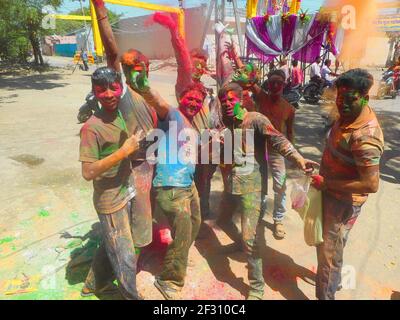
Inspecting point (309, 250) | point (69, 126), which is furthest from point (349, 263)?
point (69, 126)

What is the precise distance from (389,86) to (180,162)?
13.8 m

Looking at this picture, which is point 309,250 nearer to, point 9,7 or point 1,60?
point 9,7

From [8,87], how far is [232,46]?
15.4 m

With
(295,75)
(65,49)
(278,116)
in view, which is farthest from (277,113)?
(65,49)

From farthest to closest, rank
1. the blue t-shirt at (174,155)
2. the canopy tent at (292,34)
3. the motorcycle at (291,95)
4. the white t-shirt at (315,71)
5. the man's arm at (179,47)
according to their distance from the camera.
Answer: the white t-shirt at (315,71) < the motorcycle at (291,95) < the canopy tent at (292,34) < the man's arm at (179,47) < the blue t-shirt at (174,155)

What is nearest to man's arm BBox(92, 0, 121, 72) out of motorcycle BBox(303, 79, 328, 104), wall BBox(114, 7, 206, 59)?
motorcycle BBox(303, 79, 328, 104)

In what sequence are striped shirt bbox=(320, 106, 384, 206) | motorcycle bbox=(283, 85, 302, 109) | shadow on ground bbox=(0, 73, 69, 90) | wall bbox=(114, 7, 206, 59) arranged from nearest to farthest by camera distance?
striped shirt bbox=(320, 106, 384, 206) < motorcycle bbox=(283, 85, 302, 109) < shadow on ground bbox=(0, 73, 69, 90) < wall bbox=(114, 7, 206, 59)

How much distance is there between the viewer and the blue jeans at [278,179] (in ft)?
12.2

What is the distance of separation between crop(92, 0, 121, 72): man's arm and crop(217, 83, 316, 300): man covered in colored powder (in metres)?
0.92

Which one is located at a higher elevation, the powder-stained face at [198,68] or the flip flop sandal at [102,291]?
the powder-stained face at [198,68]

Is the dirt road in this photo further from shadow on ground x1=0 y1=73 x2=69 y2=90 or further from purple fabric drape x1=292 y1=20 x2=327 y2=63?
shadow on ground x1=0 y1=73 x2=69 y2=90

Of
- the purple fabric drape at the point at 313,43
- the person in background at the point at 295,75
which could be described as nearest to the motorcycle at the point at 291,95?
the person in background at the point at 295,75

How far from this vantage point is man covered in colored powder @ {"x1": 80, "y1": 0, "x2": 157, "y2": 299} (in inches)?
85.0

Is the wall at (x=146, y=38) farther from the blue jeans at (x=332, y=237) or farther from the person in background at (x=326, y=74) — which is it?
the blue jeans at (x=332, y=237)
